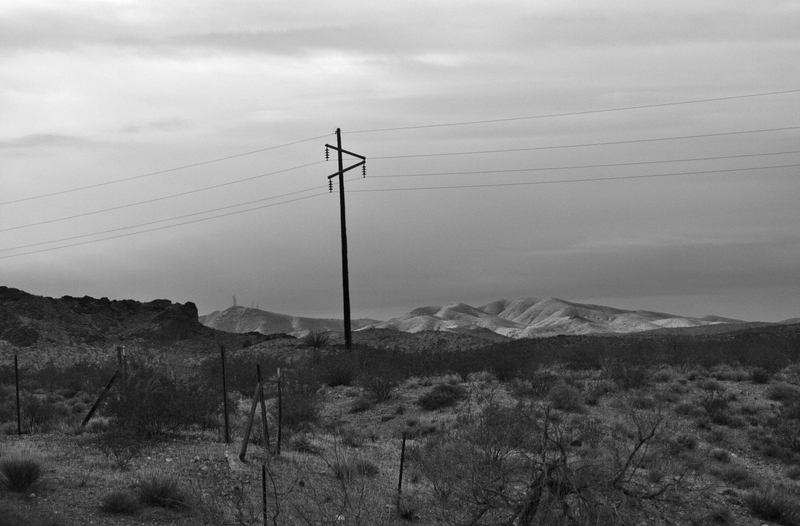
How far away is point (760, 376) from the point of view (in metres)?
33.6

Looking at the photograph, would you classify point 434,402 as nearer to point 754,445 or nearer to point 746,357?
point 754,445

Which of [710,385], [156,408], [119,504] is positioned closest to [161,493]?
[119,504]

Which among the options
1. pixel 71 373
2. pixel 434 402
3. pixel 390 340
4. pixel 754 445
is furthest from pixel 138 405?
pixel 390 340

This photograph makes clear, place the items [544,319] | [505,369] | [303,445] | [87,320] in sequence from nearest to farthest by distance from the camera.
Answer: [303,445] → [505,369] → [87,320] → [544,319]

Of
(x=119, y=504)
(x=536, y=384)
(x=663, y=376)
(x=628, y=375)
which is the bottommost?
(x=663, y=376)

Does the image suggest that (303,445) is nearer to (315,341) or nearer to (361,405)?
(361,405)

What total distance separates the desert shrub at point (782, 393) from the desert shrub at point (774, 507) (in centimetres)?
1099

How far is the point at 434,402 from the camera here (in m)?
30.8

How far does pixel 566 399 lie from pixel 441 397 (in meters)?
4.45

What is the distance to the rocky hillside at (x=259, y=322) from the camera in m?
142

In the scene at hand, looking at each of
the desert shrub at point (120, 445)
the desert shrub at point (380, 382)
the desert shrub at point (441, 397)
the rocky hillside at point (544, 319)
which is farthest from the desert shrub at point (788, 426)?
the rocky hillside at point (544, 319)

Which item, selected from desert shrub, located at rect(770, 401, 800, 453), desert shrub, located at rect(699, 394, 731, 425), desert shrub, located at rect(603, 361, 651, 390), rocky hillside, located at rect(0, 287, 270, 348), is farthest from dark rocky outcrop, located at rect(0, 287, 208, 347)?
desert shrub, located at rect(770, 401, 800, 453)

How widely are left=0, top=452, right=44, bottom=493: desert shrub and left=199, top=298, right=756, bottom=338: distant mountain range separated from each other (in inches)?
3972

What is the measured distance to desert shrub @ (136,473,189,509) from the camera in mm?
16516
